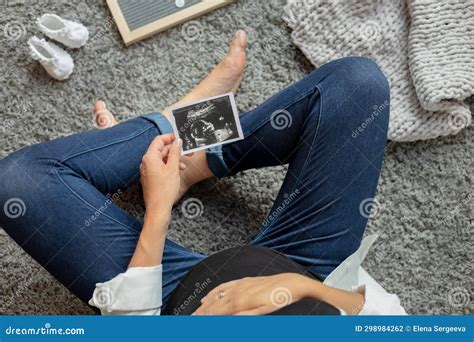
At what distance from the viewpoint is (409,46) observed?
115cm

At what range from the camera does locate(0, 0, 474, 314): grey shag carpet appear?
1.16m

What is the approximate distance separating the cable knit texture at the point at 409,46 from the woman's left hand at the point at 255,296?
1.80 feet

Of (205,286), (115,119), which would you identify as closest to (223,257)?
(205,286)

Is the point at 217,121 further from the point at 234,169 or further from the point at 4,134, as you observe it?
the point at 4,134

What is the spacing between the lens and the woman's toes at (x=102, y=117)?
3.71ft

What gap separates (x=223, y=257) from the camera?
0.91 meters
